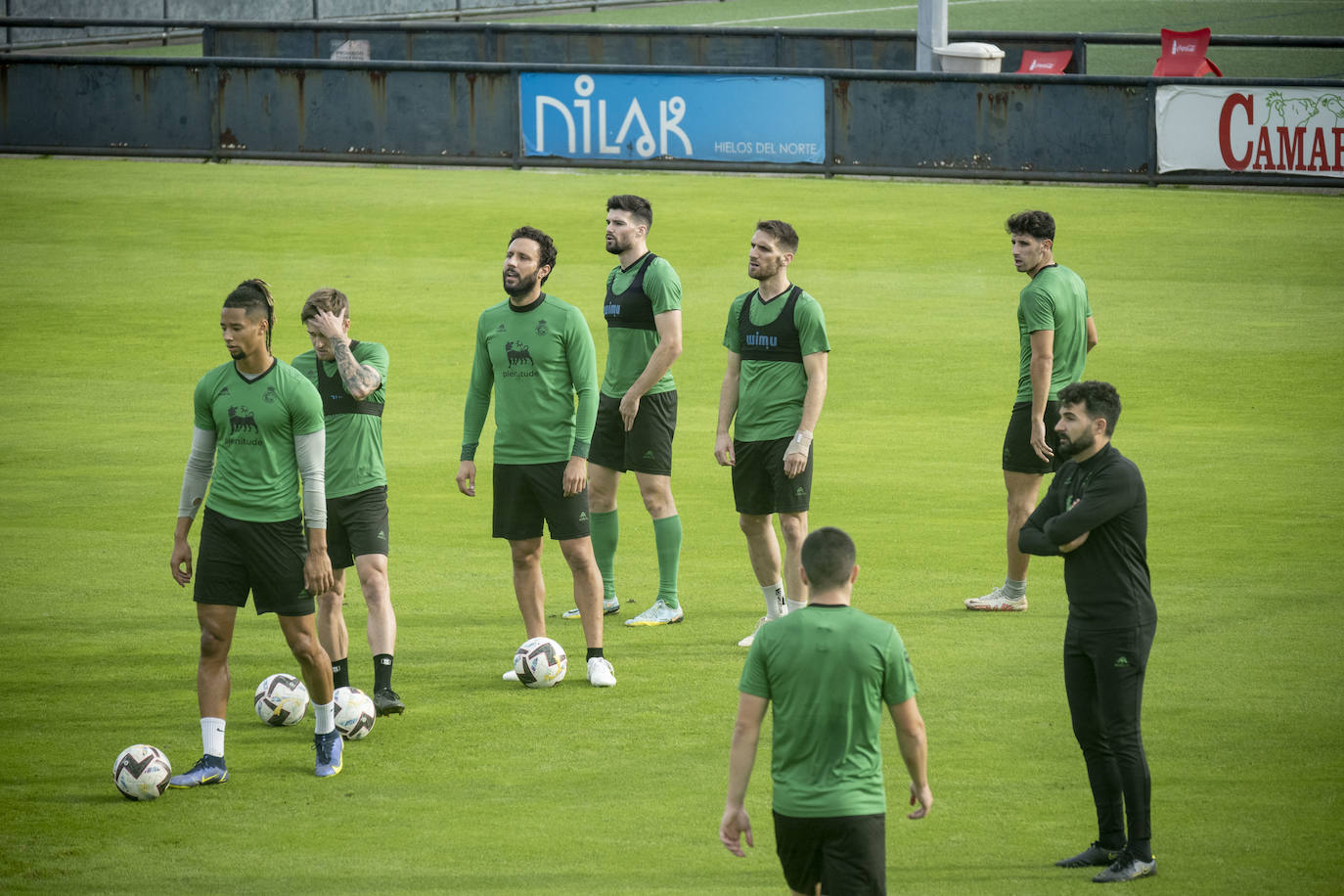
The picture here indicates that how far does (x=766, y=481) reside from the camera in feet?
34.0

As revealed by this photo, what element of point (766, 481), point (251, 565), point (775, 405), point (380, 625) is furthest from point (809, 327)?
point (251, 565)

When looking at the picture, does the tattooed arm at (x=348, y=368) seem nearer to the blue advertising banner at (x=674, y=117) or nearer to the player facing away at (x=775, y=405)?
the player facing away at (x=775, y=405)

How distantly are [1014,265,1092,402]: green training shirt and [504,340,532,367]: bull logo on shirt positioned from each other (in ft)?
11.2

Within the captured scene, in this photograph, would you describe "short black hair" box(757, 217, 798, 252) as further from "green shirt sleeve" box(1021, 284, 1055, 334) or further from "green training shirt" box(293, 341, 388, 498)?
"green training shirt" box(293, 341, 388, 498)

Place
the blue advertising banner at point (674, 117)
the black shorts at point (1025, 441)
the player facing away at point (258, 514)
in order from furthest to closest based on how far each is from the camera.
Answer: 1. the blue advertising banner at point (674, 117)
2. the black shorts at point (1025, 441)
3. the player facing away at point (258, 514)

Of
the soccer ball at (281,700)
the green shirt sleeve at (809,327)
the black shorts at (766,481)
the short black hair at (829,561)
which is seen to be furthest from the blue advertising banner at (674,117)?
the short black hair at (829,561)

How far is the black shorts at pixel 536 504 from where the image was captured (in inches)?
380

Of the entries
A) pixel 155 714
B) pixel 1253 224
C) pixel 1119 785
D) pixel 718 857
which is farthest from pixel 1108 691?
pixel 1253 224

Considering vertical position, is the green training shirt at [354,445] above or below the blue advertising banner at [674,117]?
below

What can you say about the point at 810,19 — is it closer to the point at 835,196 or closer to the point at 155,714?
the point at 835,196

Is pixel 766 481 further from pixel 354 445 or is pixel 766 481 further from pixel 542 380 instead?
pixel 354 445

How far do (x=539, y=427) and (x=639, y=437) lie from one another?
1556 millimetres

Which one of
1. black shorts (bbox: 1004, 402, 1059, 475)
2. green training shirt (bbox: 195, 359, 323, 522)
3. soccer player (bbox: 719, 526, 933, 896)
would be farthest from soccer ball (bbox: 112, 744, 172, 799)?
black shorts (bbox: 1004, 402, 1059, 475)

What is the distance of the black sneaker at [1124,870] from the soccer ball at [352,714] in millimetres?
4050
